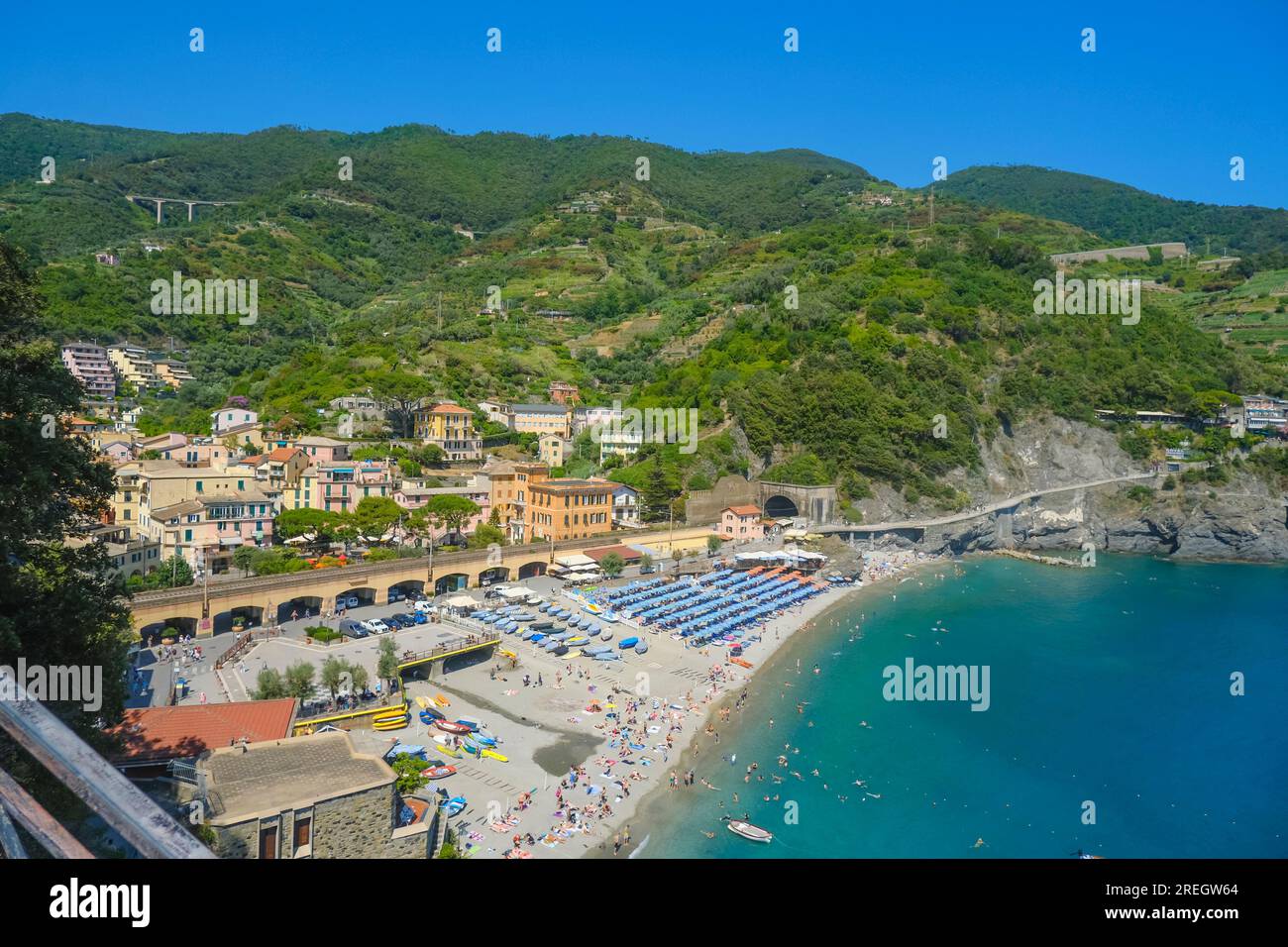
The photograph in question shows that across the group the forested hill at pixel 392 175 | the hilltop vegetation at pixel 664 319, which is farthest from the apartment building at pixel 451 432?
the forested hill at pixel 392 175

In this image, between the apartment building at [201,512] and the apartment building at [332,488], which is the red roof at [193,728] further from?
the apartment building at [332,488]

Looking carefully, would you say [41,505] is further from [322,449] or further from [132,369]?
[132,369]

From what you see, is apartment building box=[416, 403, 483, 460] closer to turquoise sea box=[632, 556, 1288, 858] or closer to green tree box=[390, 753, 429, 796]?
turquoise sea box=[632, 556, 1288, 858]

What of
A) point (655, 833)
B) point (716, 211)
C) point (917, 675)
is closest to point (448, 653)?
point (655, 833)

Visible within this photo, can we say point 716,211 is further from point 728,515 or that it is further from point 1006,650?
point 1006,650

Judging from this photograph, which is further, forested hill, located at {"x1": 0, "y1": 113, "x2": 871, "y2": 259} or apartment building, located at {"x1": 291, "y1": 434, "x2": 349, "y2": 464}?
forested hill, located at {"x1": 0, "y1": 113, "x2": 871, "y2": 259}

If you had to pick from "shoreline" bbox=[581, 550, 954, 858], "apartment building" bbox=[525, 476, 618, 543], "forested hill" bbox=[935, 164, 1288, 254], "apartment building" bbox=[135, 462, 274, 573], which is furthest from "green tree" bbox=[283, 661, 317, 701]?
"forested hill" bbox=[935, 164, 1288, 254]
